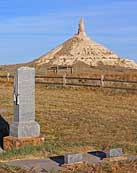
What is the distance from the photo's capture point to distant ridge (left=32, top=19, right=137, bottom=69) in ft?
390

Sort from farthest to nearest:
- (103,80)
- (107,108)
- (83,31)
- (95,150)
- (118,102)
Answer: (83,31) < (103,80) < (118,102) < (107,108) < (95,150)

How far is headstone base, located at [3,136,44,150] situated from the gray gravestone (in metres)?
0.12

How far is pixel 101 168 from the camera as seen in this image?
838 centimetres

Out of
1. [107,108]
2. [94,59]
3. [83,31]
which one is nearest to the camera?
[107,108]

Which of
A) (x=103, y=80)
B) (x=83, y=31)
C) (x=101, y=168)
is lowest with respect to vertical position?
(x=101, y=168)

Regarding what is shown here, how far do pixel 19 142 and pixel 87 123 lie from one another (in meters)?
4.33

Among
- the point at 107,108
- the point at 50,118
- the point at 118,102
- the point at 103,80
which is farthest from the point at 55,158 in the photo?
the point at 103,80

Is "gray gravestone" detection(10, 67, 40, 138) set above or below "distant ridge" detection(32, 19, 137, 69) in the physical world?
below

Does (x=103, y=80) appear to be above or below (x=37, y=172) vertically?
above

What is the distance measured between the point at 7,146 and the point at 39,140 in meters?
0.72

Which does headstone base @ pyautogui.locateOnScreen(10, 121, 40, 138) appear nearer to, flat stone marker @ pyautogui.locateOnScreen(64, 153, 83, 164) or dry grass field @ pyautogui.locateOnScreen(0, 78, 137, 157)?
dry grass field @ pyautogui.locateOnScreen(0, 78, 137, 157)

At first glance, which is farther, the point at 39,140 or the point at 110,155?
the point at 39,140

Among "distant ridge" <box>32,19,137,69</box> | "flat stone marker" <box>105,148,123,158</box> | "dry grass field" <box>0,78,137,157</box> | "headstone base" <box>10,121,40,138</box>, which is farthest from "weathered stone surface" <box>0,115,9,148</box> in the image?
"distant ridge" <box>32,19,137,69</box>

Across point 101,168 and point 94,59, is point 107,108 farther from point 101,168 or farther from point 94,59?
point 94,59
